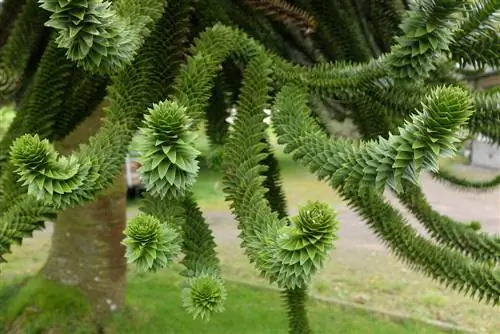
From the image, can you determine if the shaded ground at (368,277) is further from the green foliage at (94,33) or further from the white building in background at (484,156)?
the white building in background at (484,156)

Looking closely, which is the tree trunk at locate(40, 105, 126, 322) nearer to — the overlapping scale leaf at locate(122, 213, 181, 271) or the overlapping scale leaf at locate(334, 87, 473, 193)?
the overlapping scale leaf at locate(122, 213, 181, 271)

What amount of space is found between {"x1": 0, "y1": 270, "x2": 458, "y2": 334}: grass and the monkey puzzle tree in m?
2.37

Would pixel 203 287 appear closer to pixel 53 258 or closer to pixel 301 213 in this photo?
pixel 301 213

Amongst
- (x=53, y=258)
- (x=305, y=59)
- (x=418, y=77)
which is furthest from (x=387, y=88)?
(x=53, y=258)

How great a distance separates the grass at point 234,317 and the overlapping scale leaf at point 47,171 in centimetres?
298

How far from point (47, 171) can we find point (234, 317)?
383 centimetres

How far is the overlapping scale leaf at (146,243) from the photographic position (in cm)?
116

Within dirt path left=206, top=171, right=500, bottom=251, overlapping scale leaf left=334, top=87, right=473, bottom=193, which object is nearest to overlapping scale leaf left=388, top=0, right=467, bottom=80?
overlapping scale leaf left=334, top=87, right=473, bottom=193

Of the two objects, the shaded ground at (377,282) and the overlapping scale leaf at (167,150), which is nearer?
the overlapping scale leaf at (167,150)

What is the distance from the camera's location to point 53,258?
412 cm

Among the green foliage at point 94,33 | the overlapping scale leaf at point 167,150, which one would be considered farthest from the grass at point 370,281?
the overlapping scale leaf at point 167,150

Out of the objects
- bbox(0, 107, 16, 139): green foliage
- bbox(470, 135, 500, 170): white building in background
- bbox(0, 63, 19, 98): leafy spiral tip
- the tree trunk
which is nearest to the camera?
bbox(0, 63, 19, 98): leafy spiral tip

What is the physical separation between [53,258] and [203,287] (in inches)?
123

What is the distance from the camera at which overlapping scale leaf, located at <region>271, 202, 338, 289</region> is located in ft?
3.48
